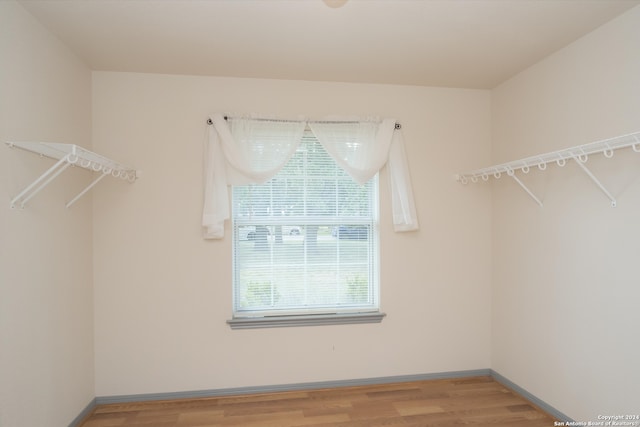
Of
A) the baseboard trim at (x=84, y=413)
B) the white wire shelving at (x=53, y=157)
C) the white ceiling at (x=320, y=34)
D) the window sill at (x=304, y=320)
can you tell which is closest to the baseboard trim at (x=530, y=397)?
the window sill at (x=304, y=320)

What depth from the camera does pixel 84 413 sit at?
2428 mm

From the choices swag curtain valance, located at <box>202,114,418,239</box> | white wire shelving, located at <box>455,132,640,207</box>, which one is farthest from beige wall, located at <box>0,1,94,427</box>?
white wire shelving, located at <box>455,132,640,207</box>

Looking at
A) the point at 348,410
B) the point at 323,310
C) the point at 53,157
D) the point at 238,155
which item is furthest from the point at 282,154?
the point at 348,410

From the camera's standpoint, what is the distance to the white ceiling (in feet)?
6.11

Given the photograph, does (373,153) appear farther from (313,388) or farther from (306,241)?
(313,388)

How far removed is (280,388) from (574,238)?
2.43 meters

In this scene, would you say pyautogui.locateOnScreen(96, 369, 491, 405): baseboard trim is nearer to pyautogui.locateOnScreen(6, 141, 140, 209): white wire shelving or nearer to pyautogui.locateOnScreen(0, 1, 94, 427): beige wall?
pyautogui.locateOnScreen(0, 1, 94, 427): beige wall

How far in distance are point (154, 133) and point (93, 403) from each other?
82.4 inches

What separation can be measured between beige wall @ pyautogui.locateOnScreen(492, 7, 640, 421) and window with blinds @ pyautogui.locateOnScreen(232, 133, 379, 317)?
3.81 feet

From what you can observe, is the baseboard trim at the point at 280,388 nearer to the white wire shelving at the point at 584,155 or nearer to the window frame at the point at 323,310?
the window frame at the point at 323,310

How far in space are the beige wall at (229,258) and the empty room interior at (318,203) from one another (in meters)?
0.02

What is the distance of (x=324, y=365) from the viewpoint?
286cm

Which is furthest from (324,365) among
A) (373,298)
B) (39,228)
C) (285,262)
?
(39,228)

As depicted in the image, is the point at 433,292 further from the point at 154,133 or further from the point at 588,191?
the point at 154,133
